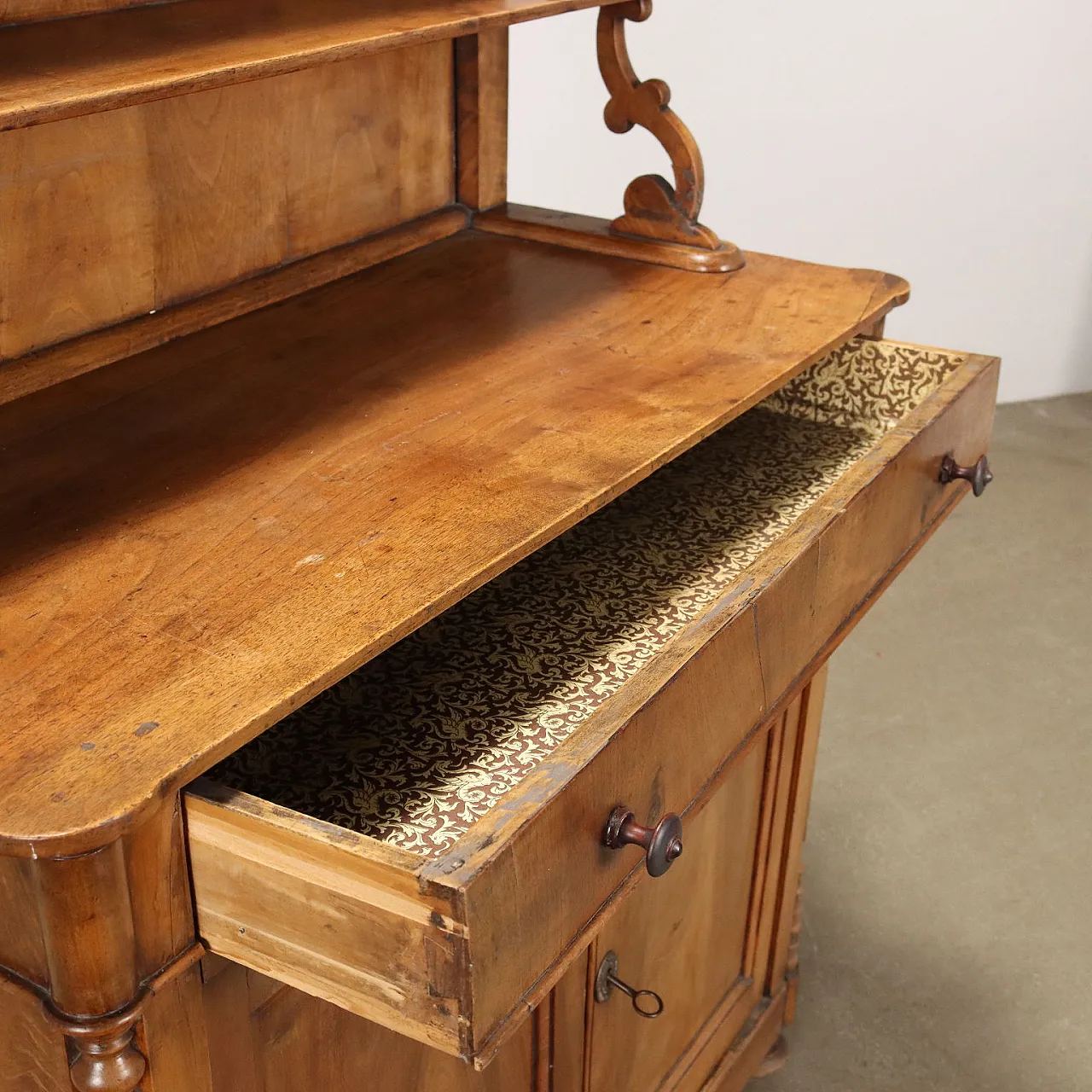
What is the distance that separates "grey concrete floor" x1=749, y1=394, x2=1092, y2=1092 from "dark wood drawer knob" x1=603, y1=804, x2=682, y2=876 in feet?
3.94

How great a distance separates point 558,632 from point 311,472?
31 centimetres

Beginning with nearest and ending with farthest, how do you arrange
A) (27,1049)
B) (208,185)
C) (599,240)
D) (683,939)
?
(27,1049)
(208,185)
(683,939)
(599,240)

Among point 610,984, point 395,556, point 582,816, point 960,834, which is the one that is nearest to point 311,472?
point 395,556

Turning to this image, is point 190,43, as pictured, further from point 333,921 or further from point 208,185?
point 333,921

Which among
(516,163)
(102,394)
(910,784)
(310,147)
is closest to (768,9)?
(516,163)

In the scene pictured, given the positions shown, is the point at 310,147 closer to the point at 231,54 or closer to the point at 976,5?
the point at 231,54

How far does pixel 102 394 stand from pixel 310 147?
0.45 metres

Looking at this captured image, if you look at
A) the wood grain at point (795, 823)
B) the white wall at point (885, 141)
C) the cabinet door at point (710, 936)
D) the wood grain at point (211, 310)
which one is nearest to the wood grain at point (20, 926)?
the wood grain at point (211, 310)

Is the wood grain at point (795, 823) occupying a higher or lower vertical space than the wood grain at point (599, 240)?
lower

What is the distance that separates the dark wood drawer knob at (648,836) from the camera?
1.00 m

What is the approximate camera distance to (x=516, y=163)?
365 cm

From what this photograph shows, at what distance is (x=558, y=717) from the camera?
1241 mm

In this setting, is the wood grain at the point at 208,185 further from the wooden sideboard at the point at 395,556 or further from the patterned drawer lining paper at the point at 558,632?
the patterned drawer lining paper at the point at 558,632

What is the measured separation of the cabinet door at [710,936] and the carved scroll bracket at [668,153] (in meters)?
0.59
